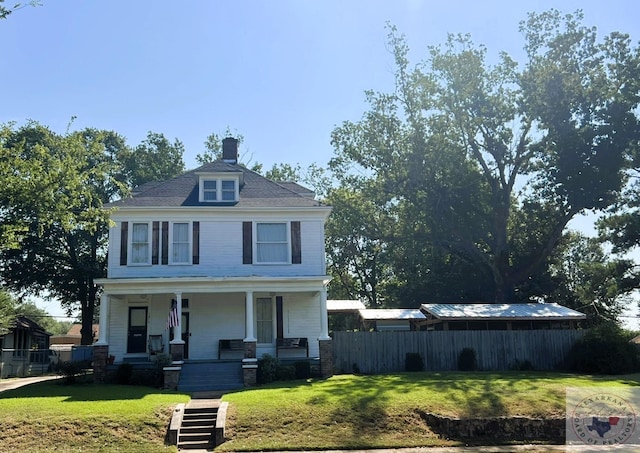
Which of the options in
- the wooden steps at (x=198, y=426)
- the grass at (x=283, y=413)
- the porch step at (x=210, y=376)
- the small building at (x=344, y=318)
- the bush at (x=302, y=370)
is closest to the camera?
the grass at (x=283, y=413)

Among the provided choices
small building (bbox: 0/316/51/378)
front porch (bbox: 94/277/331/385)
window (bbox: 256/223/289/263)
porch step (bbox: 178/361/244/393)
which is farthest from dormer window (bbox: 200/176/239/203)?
small building (bbox: 0/316/51/378)

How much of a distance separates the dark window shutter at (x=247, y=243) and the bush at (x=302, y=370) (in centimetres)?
503

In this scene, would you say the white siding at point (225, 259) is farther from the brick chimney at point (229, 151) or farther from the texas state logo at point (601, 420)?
the texas state logo at point (601, 420)

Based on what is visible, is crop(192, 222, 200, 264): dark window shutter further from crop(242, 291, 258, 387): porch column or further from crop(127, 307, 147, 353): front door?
crop(127, 307, 147, 353): front door

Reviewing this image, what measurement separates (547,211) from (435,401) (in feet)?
78.0

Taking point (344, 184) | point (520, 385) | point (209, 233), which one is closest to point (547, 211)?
point (344, 184)

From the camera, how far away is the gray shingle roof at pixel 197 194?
25312 mm

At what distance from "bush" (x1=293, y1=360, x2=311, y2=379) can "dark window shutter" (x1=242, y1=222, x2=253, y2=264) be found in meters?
5.03

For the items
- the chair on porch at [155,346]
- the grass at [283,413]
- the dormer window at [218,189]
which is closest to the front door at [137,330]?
the chair on porch at [155,346]

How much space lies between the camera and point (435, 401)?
54.3 feet

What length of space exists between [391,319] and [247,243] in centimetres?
1211

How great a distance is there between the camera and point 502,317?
92.7 ft

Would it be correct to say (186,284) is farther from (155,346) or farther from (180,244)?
(155,346)

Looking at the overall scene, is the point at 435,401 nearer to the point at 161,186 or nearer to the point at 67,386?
the point at 67,386
